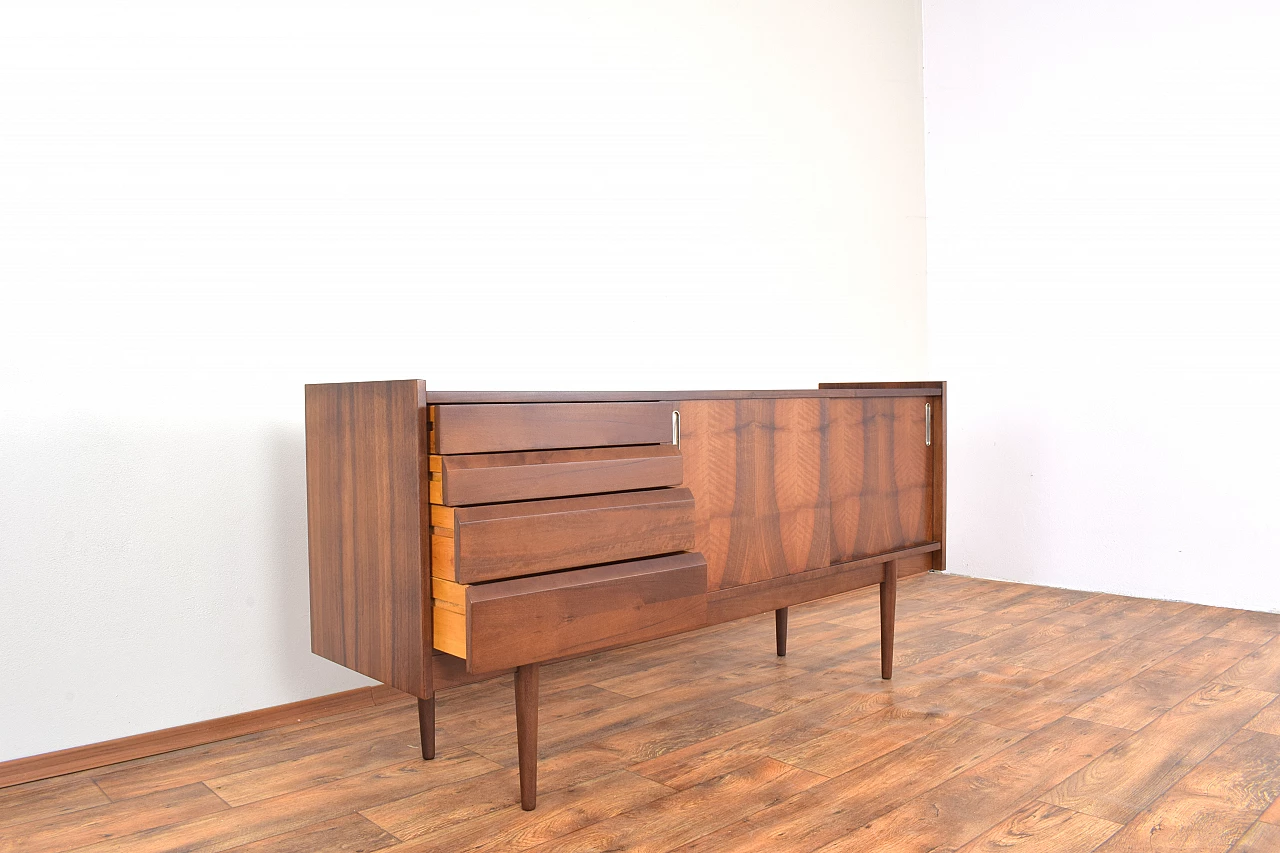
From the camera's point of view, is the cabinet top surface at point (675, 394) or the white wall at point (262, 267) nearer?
the cabinet top surface at point (675, 394)

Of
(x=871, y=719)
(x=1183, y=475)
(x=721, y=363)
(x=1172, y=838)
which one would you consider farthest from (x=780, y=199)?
(x=1172, y=838)

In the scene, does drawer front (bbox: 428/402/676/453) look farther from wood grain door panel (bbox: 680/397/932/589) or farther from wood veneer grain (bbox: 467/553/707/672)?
wood veneer grain (bbox: 467/553/707/672)

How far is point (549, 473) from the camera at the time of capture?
1590mm

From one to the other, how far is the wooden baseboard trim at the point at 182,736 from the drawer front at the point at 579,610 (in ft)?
2.52

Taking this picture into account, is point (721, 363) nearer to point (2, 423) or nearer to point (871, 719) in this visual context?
point (871, 719)

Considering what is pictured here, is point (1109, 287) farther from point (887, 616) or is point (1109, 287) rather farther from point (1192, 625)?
point (887, 616)

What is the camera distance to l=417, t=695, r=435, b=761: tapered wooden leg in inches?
71.4

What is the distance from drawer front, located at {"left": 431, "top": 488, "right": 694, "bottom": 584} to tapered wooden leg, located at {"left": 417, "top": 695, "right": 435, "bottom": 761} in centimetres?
44

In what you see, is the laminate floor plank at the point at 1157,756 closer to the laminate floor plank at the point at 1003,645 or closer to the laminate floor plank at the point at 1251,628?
the laminate floor plank at the point at 1003,645

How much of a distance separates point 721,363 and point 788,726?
134cm

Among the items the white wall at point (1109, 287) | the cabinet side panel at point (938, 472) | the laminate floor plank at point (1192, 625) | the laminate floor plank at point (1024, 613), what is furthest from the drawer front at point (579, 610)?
the white wall at point (1109, 287)

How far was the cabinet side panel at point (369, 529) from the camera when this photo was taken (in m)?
1.50

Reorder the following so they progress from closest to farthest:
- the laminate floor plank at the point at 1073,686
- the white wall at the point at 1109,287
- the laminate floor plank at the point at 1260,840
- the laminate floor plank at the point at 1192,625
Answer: the laminate floor plank at the point at 1260,840 → the laminate floor plank at the point at 1073,686 → the laminate floor plank at the point at 1192,625 → the white wall at the point at 1109,287

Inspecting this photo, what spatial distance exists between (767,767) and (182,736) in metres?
1.17
